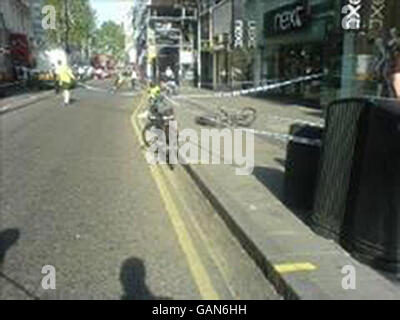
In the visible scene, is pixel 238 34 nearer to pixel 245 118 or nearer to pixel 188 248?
pixel 245 118

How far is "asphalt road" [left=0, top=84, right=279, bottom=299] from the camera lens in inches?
234

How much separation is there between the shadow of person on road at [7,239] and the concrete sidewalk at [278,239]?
2366 millimetres

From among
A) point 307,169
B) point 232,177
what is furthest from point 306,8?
point 307,169

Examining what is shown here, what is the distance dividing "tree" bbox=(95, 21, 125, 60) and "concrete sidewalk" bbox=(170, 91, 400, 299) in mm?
152060

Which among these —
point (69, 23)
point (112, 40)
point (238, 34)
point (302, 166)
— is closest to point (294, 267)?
point (302, 166)

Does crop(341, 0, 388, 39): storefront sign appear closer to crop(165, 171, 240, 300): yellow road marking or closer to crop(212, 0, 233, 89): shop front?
crop(165, 171, 240, 300): yellow road marking

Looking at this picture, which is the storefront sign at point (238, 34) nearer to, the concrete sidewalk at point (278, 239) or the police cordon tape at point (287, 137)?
the police cordon tape at point (287, 137)

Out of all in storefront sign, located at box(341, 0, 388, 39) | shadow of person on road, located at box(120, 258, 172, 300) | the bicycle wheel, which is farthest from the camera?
storefront sign, located at box(341, 0, 388, 39)

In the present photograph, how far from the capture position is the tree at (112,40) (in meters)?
162

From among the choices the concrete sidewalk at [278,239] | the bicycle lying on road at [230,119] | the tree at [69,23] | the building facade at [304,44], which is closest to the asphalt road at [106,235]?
the concrete sidewalk at [278,239]

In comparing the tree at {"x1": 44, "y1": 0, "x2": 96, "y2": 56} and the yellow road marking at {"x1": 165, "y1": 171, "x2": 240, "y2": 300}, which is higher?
→ the tree at {"x1": 44, "y1": 0, "x2": 96, "y2": 56}

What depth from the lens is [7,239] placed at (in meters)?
7.40

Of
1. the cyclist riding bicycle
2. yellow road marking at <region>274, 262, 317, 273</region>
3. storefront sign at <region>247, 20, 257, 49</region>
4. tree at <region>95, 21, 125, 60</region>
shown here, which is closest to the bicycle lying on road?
the cyclist riding bicycle
